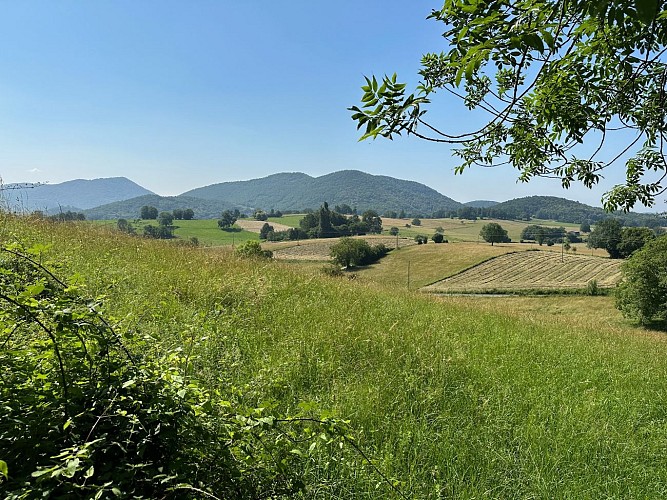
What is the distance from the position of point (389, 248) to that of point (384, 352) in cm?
8393

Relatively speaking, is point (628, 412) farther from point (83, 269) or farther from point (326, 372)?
point (83, 269)

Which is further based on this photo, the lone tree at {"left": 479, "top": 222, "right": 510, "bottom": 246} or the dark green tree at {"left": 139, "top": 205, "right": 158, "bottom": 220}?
the lone tree at {"left": 479, "top": 222, "right": 510, "bottom": 246}

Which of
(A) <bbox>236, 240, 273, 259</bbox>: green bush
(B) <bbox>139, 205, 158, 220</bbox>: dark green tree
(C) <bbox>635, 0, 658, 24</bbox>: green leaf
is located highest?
(B) <bbox>139, 205, 158, 220</bbox>: dark green tree

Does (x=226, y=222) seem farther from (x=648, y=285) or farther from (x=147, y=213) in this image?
(x=648, y=285)

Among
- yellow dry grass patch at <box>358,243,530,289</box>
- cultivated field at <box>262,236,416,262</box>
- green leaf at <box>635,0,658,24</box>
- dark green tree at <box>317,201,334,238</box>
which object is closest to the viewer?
green leaf at <box>635,0,658,24</box>

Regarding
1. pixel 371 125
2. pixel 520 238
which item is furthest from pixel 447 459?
pixel 520 238

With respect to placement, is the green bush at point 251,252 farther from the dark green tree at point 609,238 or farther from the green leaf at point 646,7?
the dark green tree at point 609,238

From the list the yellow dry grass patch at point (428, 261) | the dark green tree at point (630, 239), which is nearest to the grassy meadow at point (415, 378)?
the yellow dry grass patch at point (428, 261)

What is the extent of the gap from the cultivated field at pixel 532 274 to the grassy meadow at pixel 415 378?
54088 millimetres

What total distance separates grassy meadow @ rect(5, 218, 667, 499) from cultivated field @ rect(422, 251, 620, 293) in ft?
177

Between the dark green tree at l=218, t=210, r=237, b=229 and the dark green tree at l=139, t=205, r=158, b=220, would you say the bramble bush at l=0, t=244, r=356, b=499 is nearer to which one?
the dark green tree at l=139, t=205, r=158, b=220

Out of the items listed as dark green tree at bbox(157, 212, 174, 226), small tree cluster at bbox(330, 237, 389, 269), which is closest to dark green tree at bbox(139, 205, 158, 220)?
dark green tree at bbox(157, 212, 174, 226)

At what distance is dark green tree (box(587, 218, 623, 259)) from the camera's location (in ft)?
264

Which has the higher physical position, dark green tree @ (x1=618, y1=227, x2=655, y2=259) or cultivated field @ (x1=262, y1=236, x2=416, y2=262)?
dark green tree @ (x1=618, y1=227, x2=655, y2=259)
